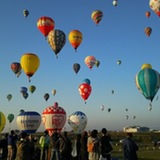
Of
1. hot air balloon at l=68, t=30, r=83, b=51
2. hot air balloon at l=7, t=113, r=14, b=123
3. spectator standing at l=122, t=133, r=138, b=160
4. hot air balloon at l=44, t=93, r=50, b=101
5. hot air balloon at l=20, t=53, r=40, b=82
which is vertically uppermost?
hot air balloon at l=68, t=30, r=83, b=51

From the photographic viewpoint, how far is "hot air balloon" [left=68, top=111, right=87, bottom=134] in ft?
118

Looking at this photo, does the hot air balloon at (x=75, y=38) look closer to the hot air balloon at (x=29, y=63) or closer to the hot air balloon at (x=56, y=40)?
the hot air balloon at (x=56, y=40)

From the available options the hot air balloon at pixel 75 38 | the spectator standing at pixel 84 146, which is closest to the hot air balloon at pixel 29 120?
the hot air balloon at pixel 75 38

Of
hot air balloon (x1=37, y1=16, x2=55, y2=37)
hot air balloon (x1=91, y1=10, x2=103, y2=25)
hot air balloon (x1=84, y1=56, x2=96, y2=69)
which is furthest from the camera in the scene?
hot air balloon (x1=84, y1=56, x2=96, y2=69)

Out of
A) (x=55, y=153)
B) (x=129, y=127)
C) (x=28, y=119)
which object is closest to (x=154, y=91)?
(x=28, y=119)

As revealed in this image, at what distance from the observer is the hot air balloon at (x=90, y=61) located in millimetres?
52781

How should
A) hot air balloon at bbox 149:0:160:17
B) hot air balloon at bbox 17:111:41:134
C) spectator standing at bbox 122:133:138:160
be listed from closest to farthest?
spectator standing at bbox 122:133:138:160, hot air balloon at bbox 17:111:41:134, hot air balloon at bbox 149:0:160:17

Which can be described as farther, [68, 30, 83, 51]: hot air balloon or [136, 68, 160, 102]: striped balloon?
A: [68, 30, 83, 51]: hot air balloon

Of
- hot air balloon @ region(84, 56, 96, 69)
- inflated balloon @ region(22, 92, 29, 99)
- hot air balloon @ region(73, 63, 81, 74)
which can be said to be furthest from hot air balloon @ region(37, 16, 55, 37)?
inflated balloon @ region(22, 92, 29, 99)

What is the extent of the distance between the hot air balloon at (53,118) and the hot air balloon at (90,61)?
2317 centimetres

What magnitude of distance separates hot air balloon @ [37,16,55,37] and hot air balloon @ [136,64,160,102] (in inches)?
542

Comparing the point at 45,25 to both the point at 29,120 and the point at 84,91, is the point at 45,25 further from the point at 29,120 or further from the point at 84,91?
the point at 29,120

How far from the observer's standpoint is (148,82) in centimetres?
3017

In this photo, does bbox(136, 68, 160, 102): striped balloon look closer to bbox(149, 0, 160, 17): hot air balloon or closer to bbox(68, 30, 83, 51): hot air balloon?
bbox(149, 0, 160, 17): hot air balloon
